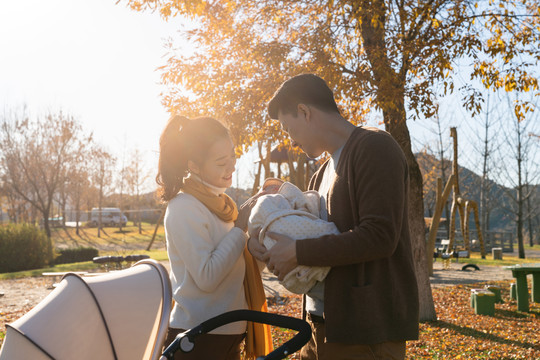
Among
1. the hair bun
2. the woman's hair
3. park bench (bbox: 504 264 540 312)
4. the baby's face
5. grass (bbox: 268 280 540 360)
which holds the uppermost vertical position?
the hair bun

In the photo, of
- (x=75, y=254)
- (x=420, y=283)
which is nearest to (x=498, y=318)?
(x=420, y=283)

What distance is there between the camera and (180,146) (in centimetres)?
239

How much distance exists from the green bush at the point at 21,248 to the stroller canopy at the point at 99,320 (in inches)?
785

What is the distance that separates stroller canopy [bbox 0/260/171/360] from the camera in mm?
1515

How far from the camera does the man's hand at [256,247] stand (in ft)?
6.22

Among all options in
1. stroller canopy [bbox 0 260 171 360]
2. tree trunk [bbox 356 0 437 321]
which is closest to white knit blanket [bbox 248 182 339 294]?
stroller canopy [bbox 0 260 171 360]

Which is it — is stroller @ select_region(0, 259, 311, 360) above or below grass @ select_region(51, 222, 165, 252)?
above

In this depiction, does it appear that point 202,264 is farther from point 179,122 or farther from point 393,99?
point 393,99

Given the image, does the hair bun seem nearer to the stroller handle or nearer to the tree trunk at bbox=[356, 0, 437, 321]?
the stroller handle

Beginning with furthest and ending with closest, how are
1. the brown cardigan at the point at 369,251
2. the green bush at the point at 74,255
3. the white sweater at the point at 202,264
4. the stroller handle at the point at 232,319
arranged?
1. the green bush at the point at 74,255
2. the white sweater at the point at 202,264
3. the stroller handle at the point at 232,319
4. the brown cardigan at the point at 369,251

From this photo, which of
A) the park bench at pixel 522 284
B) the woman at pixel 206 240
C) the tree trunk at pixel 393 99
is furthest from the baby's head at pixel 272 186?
the park bench at pixel 522 284

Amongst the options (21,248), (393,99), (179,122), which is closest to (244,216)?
(179,122)

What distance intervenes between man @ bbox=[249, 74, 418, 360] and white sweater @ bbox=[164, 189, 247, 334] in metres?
0.24

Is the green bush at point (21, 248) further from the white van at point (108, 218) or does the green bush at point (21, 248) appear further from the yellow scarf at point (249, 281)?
the white van at point (108, 218)
